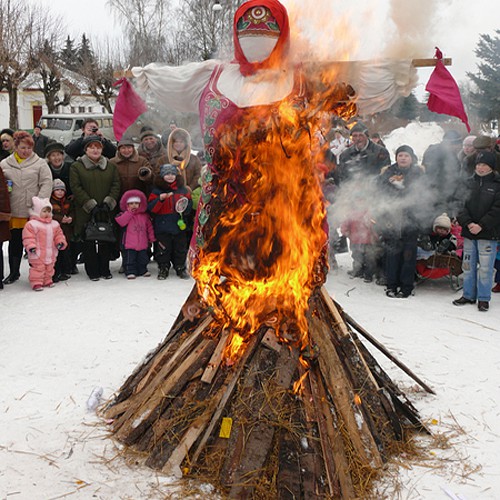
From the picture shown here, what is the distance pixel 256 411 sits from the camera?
123 inches

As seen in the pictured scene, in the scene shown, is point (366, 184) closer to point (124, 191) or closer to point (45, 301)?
point (124, 191)

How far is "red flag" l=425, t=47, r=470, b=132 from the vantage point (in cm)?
336

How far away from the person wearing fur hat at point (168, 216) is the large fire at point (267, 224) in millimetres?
3963

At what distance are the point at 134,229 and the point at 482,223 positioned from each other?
4250 mm

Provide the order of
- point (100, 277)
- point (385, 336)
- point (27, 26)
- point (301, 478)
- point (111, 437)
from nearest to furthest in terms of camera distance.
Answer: point (301, 478), point (111, 437), point (385, 336), point (100, 277), point (27, 26)

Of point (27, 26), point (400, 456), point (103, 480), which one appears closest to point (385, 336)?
point (400, 456)

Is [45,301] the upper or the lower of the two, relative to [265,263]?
lower

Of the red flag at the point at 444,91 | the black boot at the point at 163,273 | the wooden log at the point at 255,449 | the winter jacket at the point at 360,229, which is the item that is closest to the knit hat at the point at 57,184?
the black boot at the point at 163,273

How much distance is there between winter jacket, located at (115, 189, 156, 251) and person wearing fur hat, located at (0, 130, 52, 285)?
94 centimetres

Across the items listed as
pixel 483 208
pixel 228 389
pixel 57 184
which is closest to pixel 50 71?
pixel 57 184

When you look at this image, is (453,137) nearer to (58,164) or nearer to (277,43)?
(58,164)

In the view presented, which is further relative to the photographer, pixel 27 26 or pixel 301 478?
pixel 27 26

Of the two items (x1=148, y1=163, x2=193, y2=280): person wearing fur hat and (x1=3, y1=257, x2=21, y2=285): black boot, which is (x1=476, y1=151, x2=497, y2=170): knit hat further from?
(x1=3, y1=257, x2=21, y2=285): black boot

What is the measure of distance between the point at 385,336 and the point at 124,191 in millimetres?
4111
